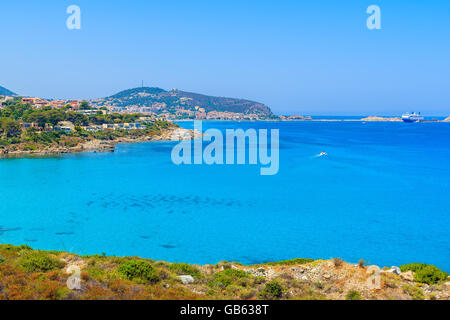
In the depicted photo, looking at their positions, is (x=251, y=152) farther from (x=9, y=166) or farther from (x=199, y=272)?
(x=199, y=272)

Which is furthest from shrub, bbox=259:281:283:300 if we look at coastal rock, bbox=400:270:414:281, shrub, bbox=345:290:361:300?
coastal rock, bbox=400:270:414:281

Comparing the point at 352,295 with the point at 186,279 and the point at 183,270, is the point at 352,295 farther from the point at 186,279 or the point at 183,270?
the point at 183,270

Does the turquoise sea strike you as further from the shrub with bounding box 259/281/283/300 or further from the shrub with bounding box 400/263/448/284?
the shrub with bounding box 259/281/283/300

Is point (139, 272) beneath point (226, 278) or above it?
above

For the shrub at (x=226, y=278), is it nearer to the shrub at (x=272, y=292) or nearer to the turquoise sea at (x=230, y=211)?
the shrub at (x=272, y=292)

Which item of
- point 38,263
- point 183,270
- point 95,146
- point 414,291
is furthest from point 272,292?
point 95,146

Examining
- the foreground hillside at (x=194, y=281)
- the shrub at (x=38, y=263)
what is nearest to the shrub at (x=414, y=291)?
the foreground hillside at (x=194, y=281)

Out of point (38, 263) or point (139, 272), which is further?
point (38, 263)
